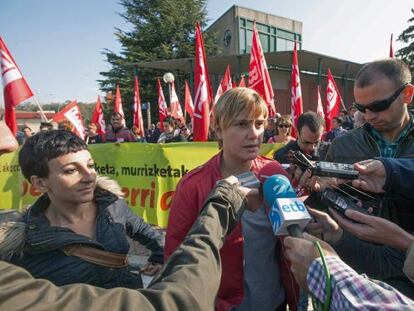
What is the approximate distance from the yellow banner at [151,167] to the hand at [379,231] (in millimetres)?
3446

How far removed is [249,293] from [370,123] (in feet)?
4.14

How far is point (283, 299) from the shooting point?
6.53ft

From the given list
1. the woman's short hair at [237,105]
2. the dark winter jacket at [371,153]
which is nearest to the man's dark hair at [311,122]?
the dark winter jacket at [371,153]

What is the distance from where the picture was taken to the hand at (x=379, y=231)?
1.40m

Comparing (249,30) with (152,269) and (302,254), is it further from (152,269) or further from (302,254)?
(302,254)

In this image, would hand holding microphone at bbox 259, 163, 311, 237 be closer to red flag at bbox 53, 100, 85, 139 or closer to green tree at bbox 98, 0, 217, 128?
red flag at bbox 53, 100, 85, 139

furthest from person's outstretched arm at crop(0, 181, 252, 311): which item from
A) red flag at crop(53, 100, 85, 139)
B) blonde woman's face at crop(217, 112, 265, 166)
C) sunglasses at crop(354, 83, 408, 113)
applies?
red flag at crop(53, 100, 85, 139)

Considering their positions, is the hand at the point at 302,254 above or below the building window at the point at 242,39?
below

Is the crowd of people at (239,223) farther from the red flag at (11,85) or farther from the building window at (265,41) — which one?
the building window at (265,41)

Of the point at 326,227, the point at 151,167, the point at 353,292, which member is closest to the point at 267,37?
the point at 151,167

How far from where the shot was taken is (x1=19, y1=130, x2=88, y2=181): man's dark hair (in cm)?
179

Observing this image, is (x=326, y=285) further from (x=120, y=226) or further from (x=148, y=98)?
(x=148, y=98)

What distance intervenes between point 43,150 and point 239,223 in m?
1.12

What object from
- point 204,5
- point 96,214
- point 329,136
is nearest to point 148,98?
point 204,5
